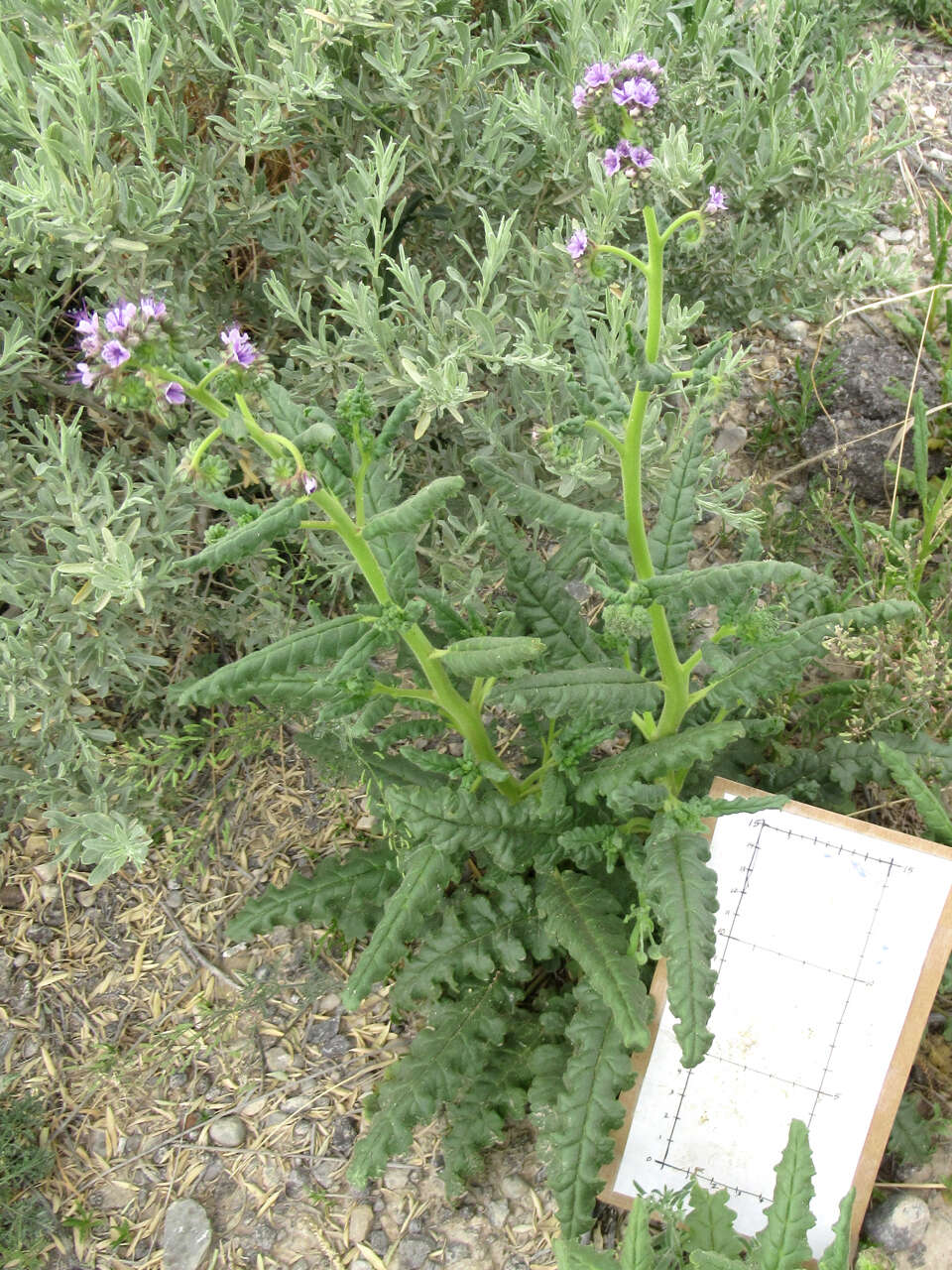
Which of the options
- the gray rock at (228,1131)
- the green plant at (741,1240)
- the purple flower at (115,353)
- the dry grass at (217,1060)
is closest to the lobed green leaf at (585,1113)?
the green plant at (741,1240)

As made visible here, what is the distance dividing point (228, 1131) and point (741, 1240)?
126 centimetres

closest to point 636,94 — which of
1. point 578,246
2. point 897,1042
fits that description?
point 578,246

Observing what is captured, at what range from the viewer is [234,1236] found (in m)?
2.51

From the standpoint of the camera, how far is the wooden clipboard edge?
7.51 feet

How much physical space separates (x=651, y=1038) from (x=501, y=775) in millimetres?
712

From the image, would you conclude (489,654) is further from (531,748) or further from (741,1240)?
(741,1240)

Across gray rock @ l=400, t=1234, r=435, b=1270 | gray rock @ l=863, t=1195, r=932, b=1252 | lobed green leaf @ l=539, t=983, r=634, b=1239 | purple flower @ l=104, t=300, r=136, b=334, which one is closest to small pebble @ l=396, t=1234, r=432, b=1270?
gray rock @ l=400, t=1234, r=435, b=1270

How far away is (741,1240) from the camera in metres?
2.24

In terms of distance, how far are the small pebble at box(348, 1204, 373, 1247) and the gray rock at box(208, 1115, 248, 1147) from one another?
0.34 metres

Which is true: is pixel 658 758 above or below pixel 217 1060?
above

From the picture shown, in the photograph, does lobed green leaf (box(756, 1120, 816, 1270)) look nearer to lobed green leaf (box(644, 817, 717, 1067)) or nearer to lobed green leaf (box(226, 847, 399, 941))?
lobed green leaf (box(644, 817, 717, 1067))

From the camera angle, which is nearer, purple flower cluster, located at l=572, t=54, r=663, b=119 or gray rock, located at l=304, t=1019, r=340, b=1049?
purple flower cluster, located at l=572, t=54, r=663, b=119

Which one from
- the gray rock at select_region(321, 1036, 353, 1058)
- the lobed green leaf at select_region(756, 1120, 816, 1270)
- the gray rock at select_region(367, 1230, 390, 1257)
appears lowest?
the gray rock at select_region(367, 1230, 390, 1257)

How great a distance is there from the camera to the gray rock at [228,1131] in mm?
2639
